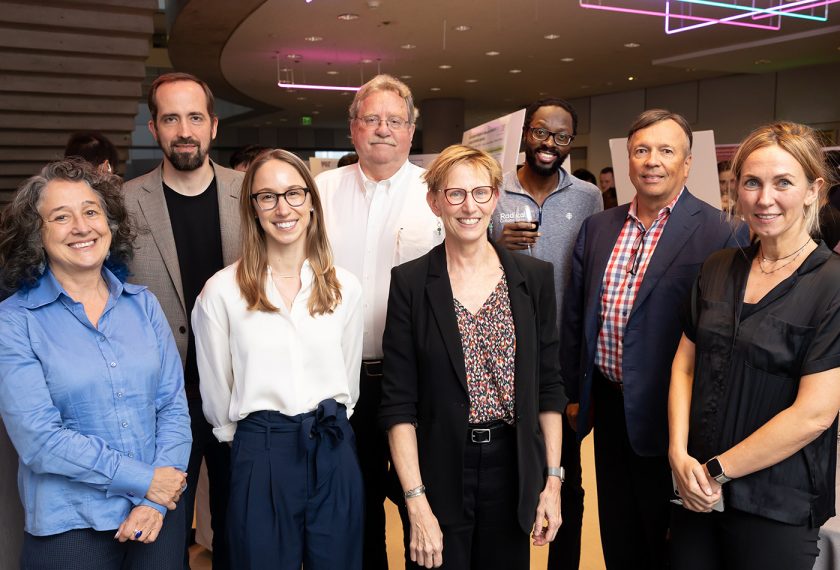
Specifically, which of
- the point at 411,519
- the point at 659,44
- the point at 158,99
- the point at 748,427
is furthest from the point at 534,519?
the point at 659,44

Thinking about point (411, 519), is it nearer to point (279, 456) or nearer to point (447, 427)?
point (447, 427)

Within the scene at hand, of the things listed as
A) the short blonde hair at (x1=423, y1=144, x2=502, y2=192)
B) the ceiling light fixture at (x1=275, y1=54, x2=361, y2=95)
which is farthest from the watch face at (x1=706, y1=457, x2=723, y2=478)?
the ceiling light fixture at (x1=275, y1=54, x2=361, y2=95)

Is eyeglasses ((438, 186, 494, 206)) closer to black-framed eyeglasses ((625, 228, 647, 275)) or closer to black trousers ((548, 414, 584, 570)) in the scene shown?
black-framed eyeglasses ((625, 228, 647, 275))

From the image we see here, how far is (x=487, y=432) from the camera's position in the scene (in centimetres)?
193

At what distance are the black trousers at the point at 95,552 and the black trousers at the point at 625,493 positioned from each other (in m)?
1.43

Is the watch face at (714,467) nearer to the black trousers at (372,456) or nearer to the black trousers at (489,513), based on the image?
the black trousers at (489,513)

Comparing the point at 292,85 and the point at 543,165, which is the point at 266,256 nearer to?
the point at 543,165

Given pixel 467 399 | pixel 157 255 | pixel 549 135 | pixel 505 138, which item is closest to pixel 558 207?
pixel 549 135

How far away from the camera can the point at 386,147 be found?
2.52m

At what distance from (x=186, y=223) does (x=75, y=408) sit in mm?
889

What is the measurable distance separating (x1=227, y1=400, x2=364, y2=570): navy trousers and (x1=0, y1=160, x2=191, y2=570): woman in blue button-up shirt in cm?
19

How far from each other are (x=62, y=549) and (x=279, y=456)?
58cm

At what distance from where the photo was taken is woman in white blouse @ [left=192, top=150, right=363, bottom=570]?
1952 mm

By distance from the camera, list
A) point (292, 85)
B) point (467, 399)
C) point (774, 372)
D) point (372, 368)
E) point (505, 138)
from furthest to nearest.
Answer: point (292, 85)
point (505, 138)
point (372, 368)
point (467, 399)
point (774, 372)
